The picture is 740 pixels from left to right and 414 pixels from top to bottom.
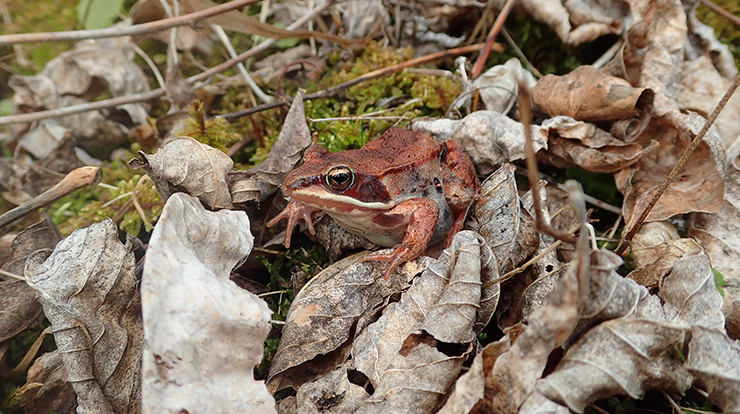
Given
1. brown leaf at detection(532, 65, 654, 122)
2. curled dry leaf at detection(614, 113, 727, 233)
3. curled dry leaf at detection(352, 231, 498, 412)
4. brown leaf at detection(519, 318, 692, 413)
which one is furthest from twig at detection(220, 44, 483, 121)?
brown leaf at detection(519, 318, 692, 413)

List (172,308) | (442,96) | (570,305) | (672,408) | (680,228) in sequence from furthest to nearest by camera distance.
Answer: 1. (442,96)
2. (680,228)
3. (672,408)
4. (172,308)
5. (570,305)

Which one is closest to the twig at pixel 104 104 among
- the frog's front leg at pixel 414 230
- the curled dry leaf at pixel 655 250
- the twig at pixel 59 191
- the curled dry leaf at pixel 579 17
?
the twig at pixel 59 191

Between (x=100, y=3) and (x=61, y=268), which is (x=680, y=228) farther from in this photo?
(x=100, y=3)

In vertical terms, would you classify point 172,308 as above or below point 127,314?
above

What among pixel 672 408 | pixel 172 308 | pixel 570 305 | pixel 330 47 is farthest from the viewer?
pixel 330 47

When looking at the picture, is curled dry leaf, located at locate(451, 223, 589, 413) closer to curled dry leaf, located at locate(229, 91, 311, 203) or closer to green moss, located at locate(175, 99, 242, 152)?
curled dry leaf, located at locate(229, 91, 311, 203)

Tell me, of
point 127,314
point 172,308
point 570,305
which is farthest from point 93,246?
point 570,305

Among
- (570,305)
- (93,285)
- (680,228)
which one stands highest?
(570,305)
